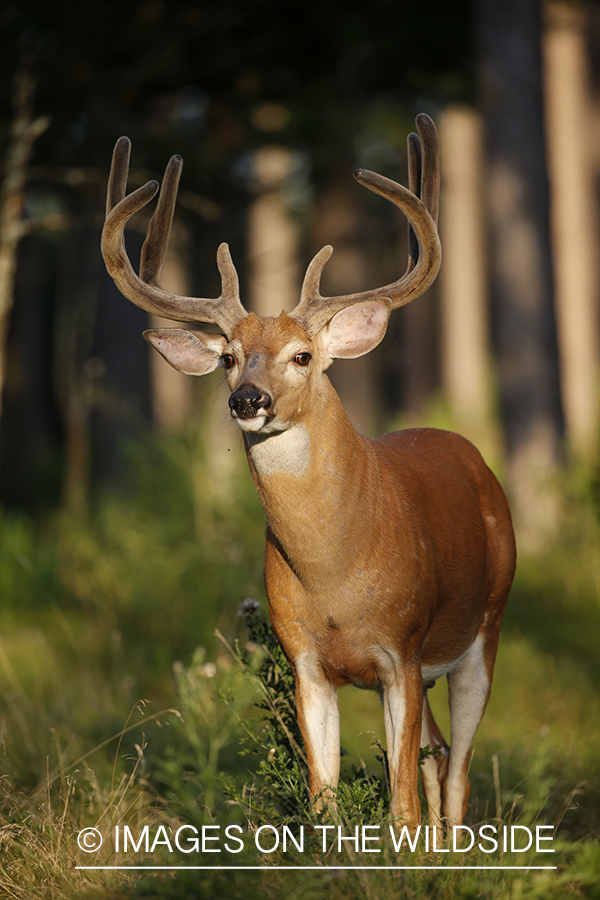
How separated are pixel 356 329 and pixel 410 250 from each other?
46cm

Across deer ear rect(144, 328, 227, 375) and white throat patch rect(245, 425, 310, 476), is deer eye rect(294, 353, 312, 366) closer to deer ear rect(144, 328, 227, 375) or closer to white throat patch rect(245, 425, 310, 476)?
white throat patch rect(245, 425, 310, 476)

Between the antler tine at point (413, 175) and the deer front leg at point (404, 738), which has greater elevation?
the antler tine at point (413, 175)

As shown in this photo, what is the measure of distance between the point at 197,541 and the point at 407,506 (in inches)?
171

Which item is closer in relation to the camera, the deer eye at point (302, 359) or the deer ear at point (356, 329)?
the deer eye at point (302, 359)

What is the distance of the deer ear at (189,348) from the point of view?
417 cm

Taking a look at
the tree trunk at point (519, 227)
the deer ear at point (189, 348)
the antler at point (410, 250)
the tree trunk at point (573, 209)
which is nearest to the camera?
the antler at point (410, 250)

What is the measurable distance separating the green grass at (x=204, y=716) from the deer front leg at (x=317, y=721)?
0.11 meters

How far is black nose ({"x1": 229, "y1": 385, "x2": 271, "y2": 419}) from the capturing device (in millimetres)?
3500

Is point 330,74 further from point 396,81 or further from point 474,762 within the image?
point 474,762

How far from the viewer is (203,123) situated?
34.2 ft

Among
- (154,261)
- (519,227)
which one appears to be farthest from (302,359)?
(519,227)

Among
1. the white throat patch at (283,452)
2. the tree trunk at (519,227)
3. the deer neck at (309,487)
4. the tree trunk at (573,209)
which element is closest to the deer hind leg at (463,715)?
the deer neck at (309,487)

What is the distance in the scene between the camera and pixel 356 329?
4.06 meters

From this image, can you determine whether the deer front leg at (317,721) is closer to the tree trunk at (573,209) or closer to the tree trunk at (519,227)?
the tree trunk at (519,227)
